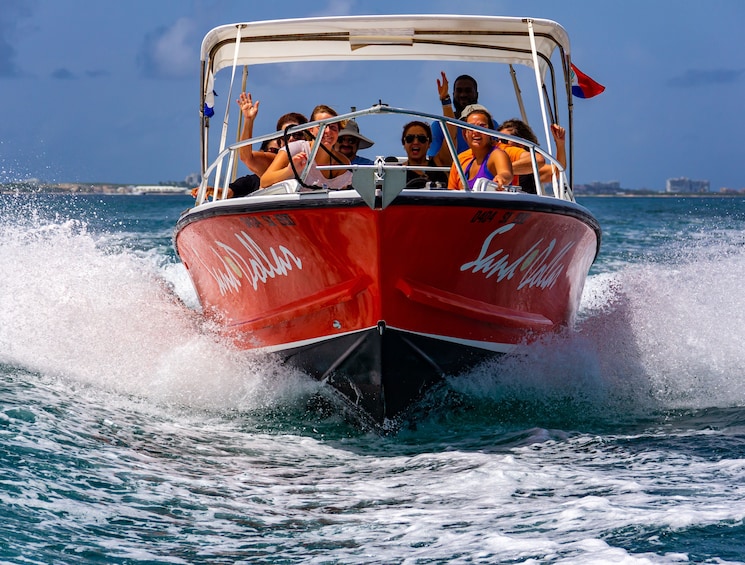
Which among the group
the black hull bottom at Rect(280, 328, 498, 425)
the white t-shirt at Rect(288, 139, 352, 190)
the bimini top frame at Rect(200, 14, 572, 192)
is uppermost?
the bimini top frame at Rect(200, 14, 572, 192)

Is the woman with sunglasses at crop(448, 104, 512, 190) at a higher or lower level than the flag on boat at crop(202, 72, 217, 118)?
lower

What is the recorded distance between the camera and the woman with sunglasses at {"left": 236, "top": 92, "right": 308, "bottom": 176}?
602 centimetres

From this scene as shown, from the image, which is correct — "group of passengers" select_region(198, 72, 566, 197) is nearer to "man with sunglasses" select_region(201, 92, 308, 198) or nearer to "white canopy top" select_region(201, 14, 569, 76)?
"man with sunglasses" select_region(201, 92, 308, 198)

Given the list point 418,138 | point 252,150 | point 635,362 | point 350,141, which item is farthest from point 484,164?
point 635,362

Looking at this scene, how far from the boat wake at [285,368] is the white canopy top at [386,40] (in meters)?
2.16

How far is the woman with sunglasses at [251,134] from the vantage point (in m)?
6.02

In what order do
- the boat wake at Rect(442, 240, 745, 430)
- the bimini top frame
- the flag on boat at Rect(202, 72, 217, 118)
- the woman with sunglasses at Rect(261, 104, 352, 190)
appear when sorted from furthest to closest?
the flag on boat at Rect(202, 72, 217, 118) → the bimini top frame → the boat wake at Rect(442, 240, 745, 430) → the woman with sunglasses at Rect(261, 104, 352, 190)

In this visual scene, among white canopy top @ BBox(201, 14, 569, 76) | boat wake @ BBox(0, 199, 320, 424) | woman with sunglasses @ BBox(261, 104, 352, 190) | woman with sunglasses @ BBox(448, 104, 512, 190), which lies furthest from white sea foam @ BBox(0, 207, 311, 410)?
white canopy top @ BBox(201, 14, 569, 76)

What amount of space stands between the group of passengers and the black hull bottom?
3.05 feet

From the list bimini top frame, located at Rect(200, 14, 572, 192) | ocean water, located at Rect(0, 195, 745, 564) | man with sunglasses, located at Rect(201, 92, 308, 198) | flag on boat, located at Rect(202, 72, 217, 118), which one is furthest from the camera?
flag on boat, located at Rect(202, 72, 217, 118)

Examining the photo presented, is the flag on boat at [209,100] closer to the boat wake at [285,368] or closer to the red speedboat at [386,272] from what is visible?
the red speedboat at [386,272]

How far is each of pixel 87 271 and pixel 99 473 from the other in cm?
479

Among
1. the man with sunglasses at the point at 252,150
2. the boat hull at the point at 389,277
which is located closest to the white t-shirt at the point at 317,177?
the man with sunglasses at the point at 252,150

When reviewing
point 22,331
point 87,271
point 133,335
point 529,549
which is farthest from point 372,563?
point 87,271
